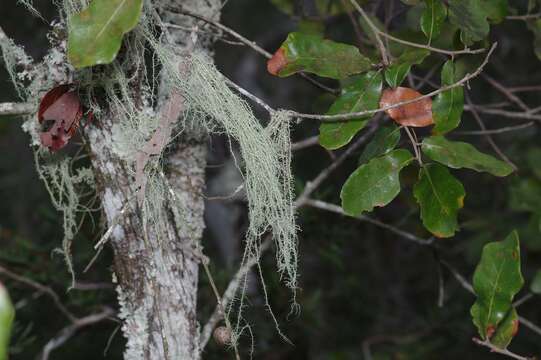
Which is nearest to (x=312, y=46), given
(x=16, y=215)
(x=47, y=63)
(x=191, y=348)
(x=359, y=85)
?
(x=359, y=85)

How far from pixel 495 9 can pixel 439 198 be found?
48 centimetres

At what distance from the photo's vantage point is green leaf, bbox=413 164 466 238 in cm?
117

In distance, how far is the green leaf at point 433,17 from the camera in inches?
49.2

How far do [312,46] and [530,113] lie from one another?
78 centimetres

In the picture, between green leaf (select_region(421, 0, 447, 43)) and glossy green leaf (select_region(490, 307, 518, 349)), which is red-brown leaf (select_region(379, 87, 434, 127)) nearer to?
green leaf (select_region(421, 0, 447, 43))

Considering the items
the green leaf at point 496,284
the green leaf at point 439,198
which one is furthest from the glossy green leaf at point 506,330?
the green leaf at point 439,198

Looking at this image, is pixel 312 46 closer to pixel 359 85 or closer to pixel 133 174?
pixel 359 85

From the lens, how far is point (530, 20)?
159cm

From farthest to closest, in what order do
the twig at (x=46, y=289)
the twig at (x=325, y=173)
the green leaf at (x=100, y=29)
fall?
the twig at (x=46, y=289), the twig at (x=325, y=173), the green leaf at (x=100, y=29)

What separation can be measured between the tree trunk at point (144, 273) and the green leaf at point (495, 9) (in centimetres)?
68

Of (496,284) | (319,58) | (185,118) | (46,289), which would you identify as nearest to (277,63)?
(319,58)

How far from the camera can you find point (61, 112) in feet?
3.72

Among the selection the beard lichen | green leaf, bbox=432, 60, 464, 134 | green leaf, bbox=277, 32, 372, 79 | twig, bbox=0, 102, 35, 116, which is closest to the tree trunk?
the beard lichen

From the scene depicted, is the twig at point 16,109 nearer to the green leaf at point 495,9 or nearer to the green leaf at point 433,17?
the green leaf at point 433,17
